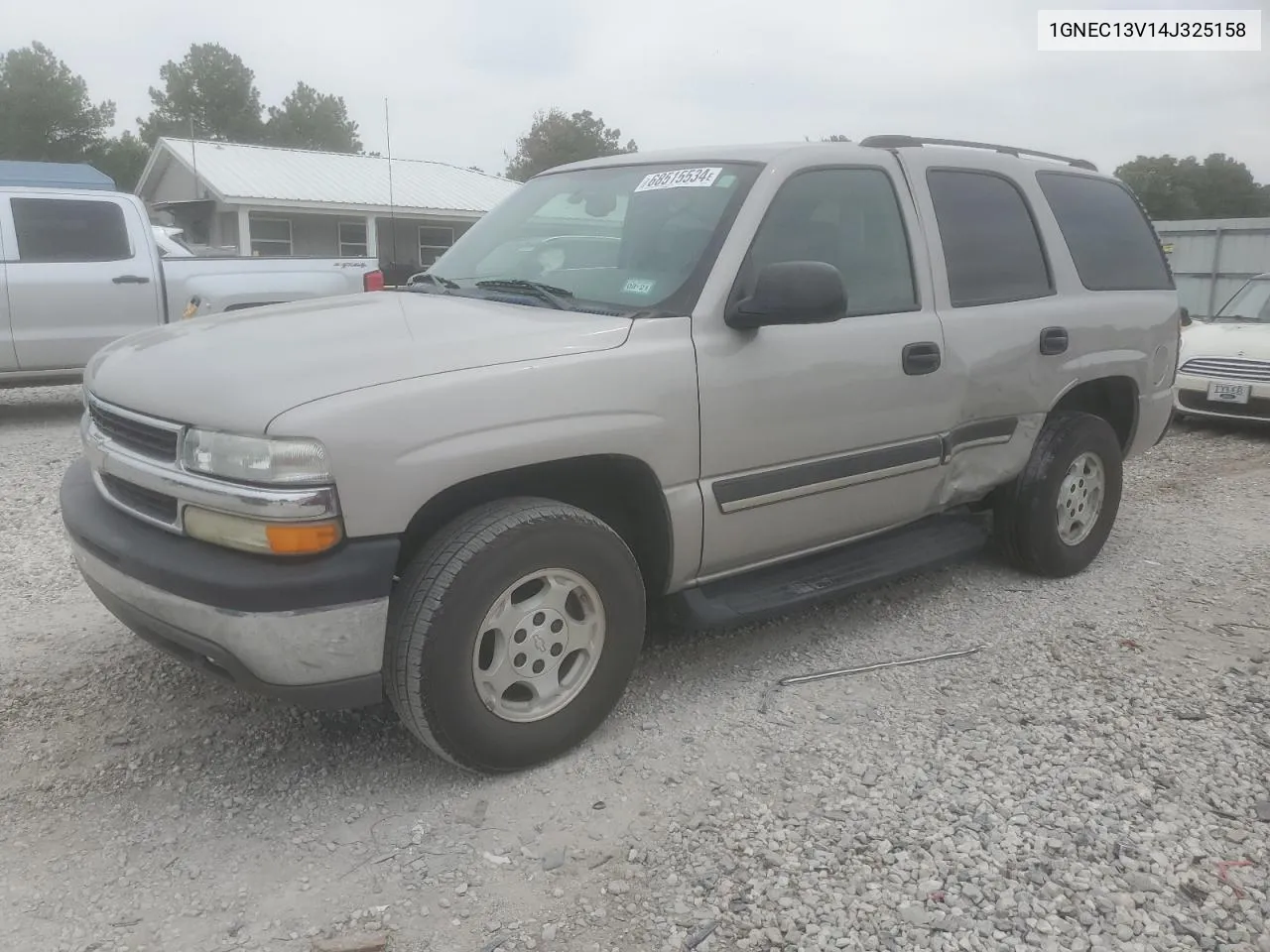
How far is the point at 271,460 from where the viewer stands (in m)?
2.51

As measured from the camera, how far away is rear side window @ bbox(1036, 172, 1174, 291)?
15.5ft

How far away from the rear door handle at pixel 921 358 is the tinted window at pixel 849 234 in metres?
0.15

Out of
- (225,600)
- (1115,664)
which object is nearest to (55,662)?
(225,600)

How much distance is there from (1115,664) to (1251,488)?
3.83 m

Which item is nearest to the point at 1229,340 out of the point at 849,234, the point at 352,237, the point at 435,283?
the point at 849,234

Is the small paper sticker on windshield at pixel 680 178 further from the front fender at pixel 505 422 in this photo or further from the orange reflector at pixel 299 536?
the orange reflector at pixel 299 536

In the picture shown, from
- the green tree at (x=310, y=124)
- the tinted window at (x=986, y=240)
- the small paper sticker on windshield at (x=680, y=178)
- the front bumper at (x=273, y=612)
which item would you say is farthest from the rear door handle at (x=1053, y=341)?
the green tree at (x=310, y=124)

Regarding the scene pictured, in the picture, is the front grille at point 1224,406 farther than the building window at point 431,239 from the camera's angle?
No

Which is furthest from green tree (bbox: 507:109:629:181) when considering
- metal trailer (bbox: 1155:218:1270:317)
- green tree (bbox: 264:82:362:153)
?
metal trailer (bbox: 1155:218:1270:317)

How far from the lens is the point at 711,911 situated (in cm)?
246

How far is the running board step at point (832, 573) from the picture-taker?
3.43m

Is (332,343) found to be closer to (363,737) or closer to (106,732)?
(363,737)

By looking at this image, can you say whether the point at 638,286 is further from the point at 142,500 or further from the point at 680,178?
the point at 142,500

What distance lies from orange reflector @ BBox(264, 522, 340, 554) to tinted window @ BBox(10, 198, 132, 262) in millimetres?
7153
